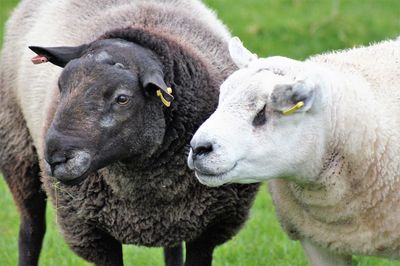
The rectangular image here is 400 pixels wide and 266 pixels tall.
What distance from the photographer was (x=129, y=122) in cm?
582

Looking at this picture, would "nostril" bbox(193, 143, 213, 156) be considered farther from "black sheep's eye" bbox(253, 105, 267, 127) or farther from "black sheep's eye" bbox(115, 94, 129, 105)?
"black sheep's eye" bbox(115, 94, 129, 105)

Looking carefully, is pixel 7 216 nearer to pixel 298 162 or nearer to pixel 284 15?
pixel 298 162

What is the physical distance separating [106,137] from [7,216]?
12.9 ft

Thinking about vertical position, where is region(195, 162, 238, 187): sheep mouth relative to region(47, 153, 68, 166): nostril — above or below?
above

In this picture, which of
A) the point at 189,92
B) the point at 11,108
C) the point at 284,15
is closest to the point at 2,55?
the point at 11,108

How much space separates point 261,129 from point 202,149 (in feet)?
1.10

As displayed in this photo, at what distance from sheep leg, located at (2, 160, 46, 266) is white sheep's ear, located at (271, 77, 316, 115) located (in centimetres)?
268

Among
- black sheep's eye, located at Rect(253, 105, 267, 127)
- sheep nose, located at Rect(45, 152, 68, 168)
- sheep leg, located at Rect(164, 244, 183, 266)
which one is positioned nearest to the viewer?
black sheep's eye, located at Rect(253, 105, 267, 127)

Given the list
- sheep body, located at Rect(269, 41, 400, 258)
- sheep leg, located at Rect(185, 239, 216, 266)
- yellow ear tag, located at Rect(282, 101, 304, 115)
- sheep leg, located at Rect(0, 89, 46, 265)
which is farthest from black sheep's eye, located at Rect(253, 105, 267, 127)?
sheep leg, located at Rect(0, 89, 46, 265)

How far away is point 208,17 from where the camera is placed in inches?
283

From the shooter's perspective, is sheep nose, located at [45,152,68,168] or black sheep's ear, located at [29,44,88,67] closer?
sheep nose, located at [45,152,68,168]

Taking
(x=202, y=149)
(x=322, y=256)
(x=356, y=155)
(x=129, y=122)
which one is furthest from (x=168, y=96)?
(x=322, y=256)

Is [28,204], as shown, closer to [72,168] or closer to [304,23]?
[72,168]

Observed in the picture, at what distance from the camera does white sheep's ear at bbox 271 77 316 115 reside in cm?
530
